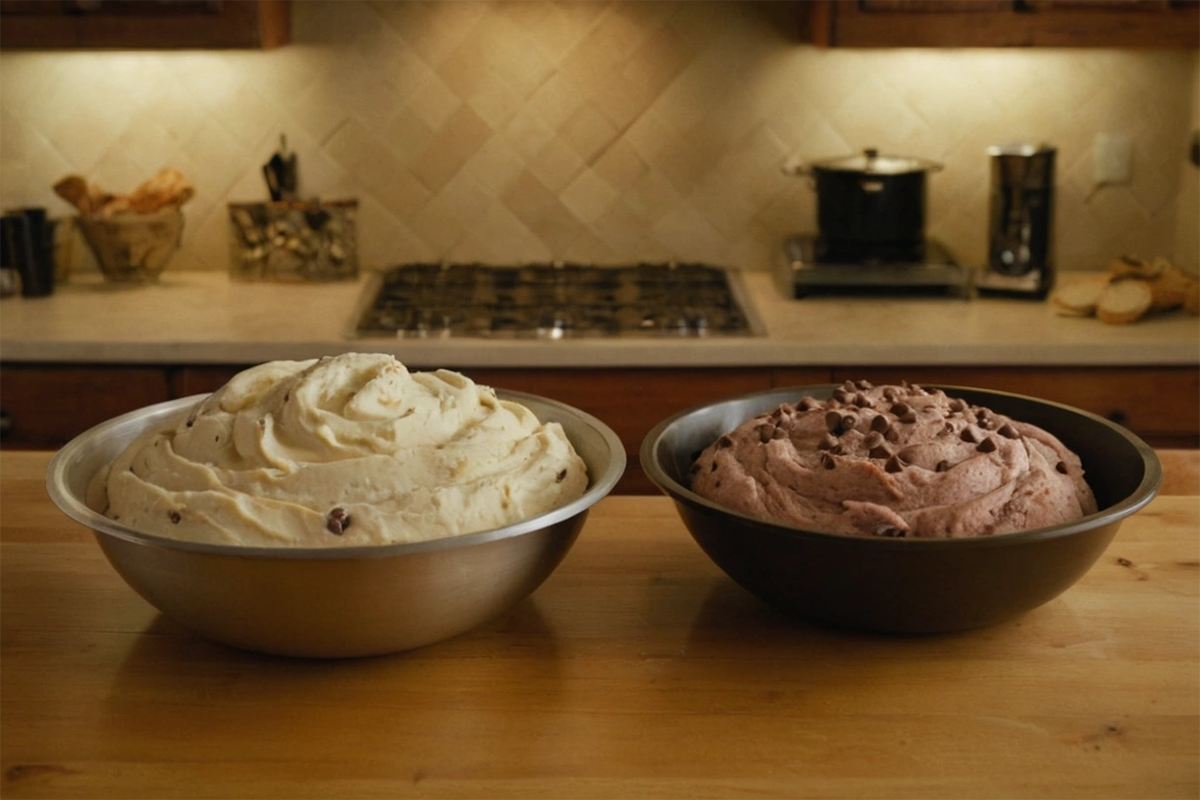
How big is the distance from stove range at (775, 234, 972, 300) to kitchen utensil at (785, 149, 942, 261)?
0.9 inches

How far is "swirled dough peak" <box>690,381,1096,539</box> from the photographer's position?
1.07m

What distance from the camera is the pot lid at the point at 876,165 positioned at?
9.12 feet

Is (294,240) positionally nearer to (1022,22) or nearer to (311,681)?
(1022,22)

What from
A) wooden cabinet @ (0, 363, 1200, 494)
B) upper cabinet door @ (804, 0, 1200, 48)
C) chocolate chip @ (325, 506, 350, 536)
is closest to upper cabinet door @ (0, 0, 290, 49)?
wooden cabinet @ (0, 363, 1200, 494)

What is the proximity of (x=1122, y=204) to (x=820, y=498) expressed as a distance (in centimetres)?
231

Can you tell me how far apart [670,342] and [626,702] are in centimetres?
152

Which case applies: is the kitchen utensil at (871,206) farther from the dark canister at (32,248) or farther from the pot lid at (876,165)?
the dark canister at (32,248)

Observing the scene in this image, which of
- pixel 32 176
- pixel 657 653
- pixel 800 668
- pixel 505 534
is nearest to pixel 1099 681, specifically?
pixel 800 668

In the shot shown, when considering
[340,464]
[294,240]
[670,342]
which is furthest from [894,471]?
[294,240]

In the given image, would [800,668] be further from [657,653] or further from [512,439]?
[512,439]

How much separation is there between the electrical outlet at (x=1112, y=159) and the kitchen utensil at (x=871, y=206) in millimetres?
495

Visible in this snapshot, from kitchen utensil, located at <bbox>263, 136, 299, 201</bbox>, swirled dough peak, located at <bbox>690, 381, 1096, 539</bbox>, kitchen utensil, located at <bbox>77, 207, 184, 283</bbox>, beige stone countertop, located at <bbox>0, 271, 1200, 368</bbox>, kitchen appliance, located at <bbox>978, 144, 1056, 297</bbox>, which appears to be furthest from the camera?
kitchen utensil, located at <bbox>263, 136, 299, 201</bbox>

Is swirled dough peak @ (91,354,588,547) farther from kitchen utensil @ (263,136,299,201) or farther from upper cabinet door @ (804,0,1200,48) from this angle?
kitchen utensil @ (263,136,299,201)

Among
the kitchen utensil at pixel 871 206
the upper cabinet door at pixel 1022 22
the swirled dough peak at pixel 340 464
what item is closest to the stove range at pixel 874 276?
the kitchen utensil at pixel 871 206
